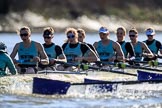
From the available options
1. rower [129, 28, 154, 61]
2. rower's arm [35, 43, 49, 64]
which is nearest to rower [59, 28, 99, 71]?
rower's arm [35, 43, 49, 64]

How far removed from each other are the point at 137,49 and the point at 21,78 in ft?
20.5

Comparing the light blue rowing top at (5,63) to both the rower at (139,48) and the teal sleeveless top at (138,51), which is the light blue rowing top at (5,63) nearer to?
the rower at (139,48)

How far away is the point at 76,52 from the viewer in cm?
1927

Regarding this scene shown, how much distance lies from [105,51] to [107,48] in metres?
0.14

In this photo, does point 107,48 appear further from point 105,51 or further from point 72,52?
point 72,52

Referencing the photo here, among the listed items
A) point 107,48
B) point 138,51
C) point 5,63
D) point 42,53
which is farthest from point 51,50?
point 138,51

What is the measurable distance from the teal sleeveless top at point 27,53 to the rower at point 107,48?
2611 millimetres

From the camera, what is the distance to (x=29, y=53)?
58.9 ft

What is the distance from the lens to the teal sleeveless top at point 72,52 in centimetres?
1922

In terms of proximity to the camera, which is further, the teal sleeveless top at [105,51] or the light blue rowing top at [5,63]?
the teal sleeveless top at [105,51]

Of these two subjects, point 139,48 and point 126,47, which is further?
point 139,48

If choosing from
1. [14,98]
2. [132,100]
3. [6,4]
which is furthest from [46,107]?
[6,4]

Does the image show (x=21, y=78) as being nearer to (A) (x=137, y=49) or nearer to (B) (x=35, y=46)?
(B) (x=35, y=46)

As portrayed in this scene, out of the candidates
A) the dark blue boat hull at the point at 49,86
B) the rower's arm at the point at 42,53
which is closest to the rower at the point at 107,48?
the rower's arm at the point at 42,53
